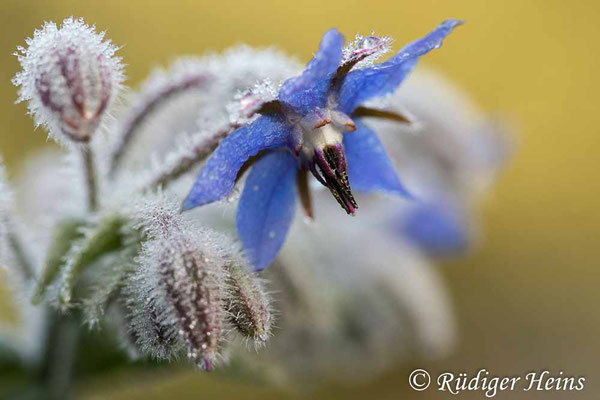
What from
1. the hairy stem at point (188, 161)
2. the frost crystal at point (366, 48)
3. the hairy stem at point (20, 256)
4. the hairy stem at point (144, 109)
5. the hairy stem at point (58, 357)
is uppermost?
the hairy stem at point (144, 109)

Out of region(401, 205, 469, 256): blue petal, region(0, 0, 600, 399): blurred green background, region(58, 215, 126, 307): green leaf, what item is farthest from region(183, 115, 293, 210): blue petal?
region(0, 0, 600, 399): blurred green background

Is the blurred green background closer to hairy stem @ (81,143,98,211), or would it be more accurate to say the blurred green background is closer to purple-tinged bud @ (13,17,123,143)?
hairy stem @ (81,143,98,211)

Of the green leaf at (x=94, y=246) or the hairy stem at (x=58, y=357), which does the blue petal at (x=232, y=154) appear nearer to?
the green leaf at (x=94, y=246)

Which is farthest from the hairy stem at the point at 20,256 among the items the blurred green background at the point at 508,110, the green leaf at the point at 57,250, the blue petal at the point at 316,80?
the blurred green background at the point at 508,110

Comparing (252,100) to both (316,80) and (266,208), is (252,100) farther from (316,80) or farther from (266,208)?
(266,208)

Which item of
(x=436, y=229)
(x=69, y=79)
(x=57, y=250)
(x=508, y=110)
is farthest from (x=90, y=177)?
(x=508, y=110)

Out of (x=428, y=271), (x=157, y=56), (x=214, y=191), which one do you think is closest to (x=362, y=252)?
(x=428, y=271)
